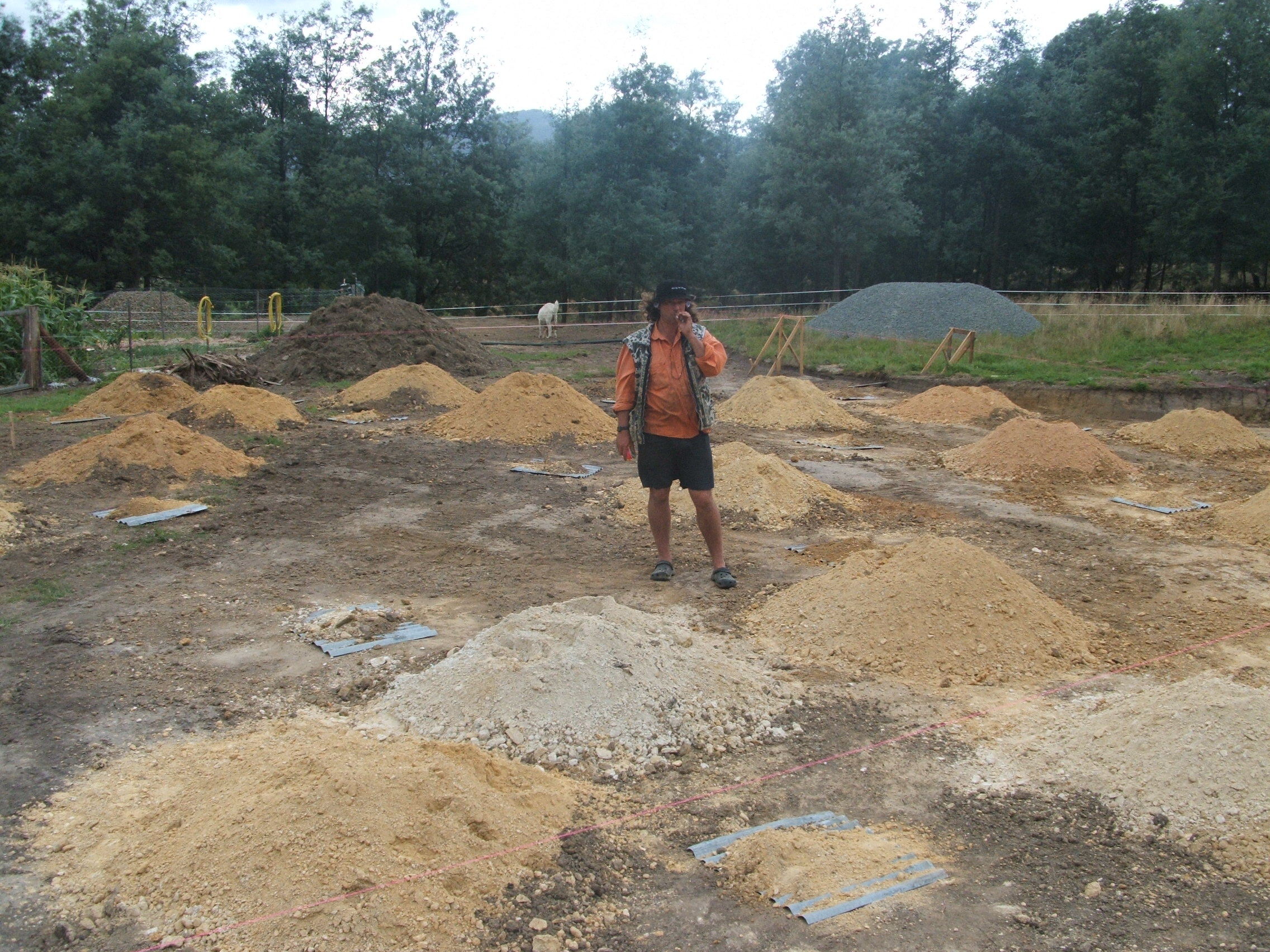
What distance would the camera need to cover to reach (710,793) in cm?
346

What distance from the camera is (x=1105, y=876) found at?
2988 mm

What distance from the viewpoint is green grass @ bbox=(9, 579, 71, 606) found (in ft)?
17.6

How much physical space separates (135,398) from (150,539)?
6268 millimetres

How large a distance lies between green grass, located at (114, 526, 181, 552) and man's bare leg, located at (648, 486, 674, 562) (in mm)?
3306

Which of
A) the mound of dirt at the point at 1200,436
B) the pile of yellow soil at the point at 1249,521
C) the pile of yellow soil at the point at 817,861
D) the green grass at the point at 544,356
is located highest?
the green grass at the point at 544,356

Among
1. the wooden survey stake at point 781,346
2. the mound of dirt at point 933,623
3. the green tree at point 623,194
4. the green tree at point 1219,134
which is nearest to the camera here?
the mound of dirt at point 933,623

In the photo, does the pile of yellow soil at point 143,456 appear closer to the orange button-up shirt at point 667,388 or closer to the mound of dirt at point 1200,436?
the orange button-up shirt at point 667,388

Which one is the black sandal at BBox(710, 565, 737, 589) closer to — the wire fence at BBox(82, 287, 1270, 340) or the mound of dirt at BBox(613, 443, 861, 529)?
the mound of dirt at BBox(613, 443, 861, 529)

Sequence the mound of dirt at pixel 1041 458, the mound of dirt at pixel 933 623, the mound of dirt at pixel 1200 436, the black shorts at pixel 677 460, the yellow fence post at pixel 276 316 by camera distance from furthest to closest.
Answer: the yellow fence post at pixel 276 316
the mound of dirt at pixel 1200 436
the mound of dirt at pixel 1041 458
the black shorts at pixel 677 460
the mound of dirt at pixel 933 623

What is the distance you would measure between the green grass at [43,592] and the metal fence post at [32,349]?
9.87 metres

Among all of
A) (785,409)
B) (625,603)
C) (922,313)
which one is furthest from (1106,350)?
(625,603)

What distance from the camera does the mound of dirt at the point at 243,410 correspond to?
11.1m

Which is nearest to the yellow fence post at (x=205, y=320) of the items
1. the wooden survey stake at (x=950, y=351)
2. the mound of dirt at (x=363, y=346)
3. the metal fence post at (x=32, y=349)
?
the mound of dirt at (x=363, y=346)

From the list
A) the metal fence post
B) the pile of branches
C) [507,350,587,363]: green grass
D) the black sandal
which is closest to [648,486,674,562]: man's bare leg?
the black sandal
